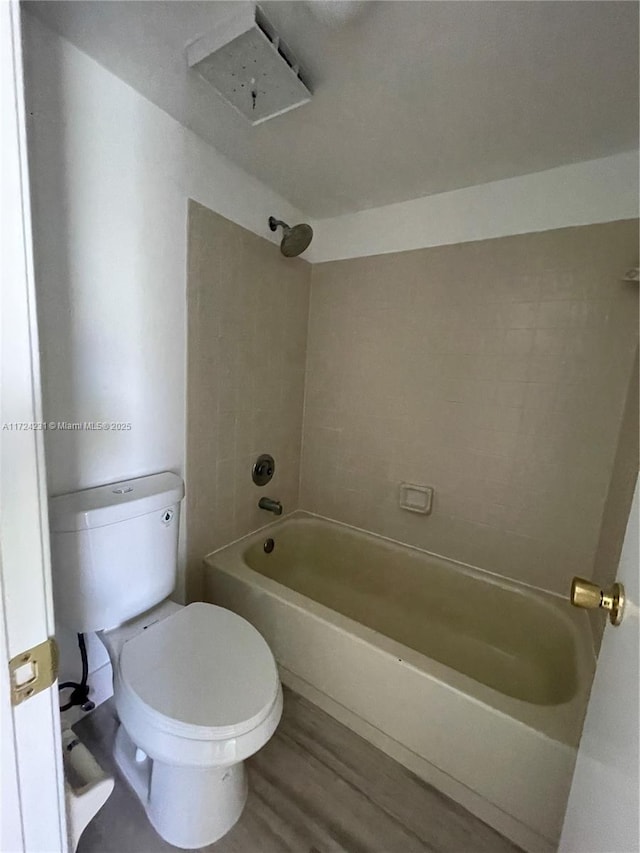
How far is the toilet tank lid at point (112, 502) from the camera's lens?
974mm

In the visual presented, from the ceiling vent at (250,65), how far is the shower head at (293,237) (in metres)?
0.47

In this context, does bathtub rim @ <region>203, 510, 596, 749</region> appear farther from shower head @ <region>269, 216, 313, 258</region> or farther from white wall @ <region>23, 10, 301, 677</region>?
shower head @ <region>269, 216, 313, 258</region>

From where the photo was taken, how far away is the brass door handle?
530 mm

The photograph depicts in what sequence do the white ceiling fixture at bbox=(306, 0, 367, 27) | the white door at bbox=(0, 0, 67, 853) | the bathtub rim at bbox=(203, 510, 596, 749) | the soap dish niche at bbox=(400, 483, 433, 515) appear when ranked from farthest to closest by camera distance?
the soap dish niche at bbox=(400, 483, 433, 515) → the bathtub rim at bbox=(203, 510, 596, 749) → the white ceiling fixture at bbox=(306, 0, 367, 27) → the white door at bbox=(0, 0, 67, 853)

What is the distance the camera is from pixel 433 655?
1535mm

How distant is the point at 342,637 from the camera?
122 cm

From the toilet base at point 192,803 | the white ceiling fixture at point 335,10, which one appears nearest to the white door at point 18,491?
the toilet base at point 192,803

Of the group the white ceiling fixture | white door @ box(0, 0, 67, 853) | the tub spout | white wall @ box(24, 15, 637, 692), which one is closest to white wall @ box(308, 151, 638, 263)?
white wall @ box(24, 15, 637, 692)

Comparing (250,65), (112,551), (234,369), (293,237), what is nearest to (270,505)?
(234,369)

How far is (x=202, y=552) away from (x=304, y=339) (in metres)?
1.21

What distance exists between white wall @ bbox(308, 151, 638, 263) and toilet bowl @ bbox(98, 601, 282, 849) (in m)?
1.77

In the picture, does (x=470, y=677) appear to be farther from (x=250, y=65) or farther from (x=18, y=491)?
(x=250, y=65)

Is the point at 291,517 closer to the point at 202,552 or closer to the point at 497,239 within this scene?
the point at 202,552

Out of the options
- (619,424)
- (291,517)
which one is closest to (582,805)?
(619,424)
